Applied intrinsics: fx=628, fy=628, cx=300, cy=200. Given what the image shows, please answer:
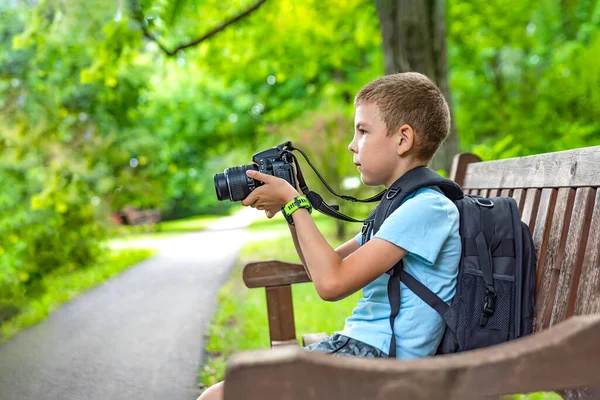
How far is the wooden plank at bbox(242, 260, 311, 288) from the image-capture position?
2912 millimetres

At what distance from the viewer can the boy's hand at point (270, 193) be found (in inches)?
82.8

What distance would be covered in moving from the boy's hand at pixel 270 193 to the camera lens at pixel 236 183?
3cm

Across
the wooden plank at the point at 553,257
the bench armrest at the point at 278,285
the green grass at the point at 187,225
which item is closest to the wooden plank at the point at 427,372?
the wooden plank at the point at 553,257

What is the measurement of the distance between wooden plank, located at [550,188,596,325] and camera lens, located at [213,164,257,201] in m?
1.06

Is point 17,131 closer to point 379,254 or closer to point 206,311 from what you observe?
point 206,311

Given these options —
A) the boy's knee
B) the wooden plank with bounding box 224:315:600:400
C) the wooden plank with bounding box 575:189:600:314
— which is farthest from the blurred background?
the wooden plank with bounding box 224:315:600:400

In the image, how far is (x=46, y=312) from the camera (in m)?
7.39

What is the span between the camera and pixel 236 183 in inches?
86.4

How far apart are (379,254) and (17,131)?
9.42m

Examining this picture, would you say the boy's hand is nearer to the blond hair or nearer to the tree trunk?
the blond hair

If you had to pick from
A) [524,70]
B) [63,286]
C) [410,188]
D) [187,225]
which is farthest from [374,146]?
[187,225]

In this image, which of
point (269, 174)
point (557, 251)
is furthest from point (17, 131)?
point (557, 251)

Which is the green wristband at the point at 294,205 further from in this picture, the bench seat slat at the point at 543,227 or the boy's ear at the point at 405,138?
the bench seat slat at the point at 543,227

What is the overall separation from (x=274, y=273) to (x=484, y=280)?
44.7 inches
